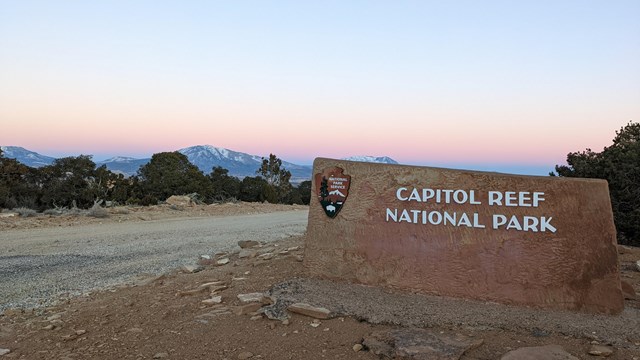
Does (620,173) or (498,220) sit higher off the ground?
(620,173)

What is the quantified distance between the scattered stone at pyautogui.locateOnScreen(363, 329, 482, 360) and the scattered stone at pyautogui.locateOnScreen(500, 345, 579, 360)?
30cm

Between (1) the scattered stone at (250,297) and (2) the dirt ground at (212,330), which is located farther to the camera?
(1) the scattered stone at (250,297)

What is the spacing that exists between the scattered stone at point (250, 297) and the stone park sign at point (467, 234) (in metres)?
0.87

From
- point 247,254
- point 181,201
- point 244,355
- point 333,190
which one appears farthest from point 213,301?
point 181,201

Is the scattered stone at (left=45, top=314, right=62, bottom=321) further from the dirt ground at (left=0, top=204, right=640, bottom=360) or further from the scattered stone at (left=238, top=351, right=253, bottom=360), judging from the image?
the scattered stone at (left=238, top=351, right=253, bottom=360)

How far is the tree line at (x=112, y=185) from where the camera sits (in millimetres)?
21297

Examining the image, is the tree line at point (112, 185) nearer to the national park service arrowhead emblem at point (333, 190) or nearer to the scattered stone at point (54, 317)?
the scattered stone at point (54, 317)

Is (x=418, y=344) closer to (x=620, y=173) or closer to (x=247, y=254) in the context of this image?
(x=247, y=254)

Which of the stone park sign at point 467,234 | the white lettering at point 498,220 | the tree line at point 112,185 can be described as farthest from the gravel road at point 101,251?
the tree line at point 112,185

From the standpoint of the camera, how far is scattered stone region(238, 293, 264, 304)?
16.2ft

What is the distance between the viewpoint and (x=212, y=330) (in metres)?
4.31

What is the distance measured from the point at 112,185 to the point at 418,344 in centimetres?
2380

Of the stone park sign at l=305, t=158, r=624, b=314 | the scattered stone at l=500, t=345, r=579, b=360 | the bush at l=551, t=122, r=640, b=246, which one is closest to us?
the scattered stone at l=500, t=345, r=579, b=360

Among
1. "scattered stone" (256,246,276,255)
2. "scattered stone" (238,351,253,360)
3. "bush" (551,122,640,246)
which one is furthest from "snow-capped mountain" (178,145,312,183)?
"scattered stone" (238,351,253,360)
